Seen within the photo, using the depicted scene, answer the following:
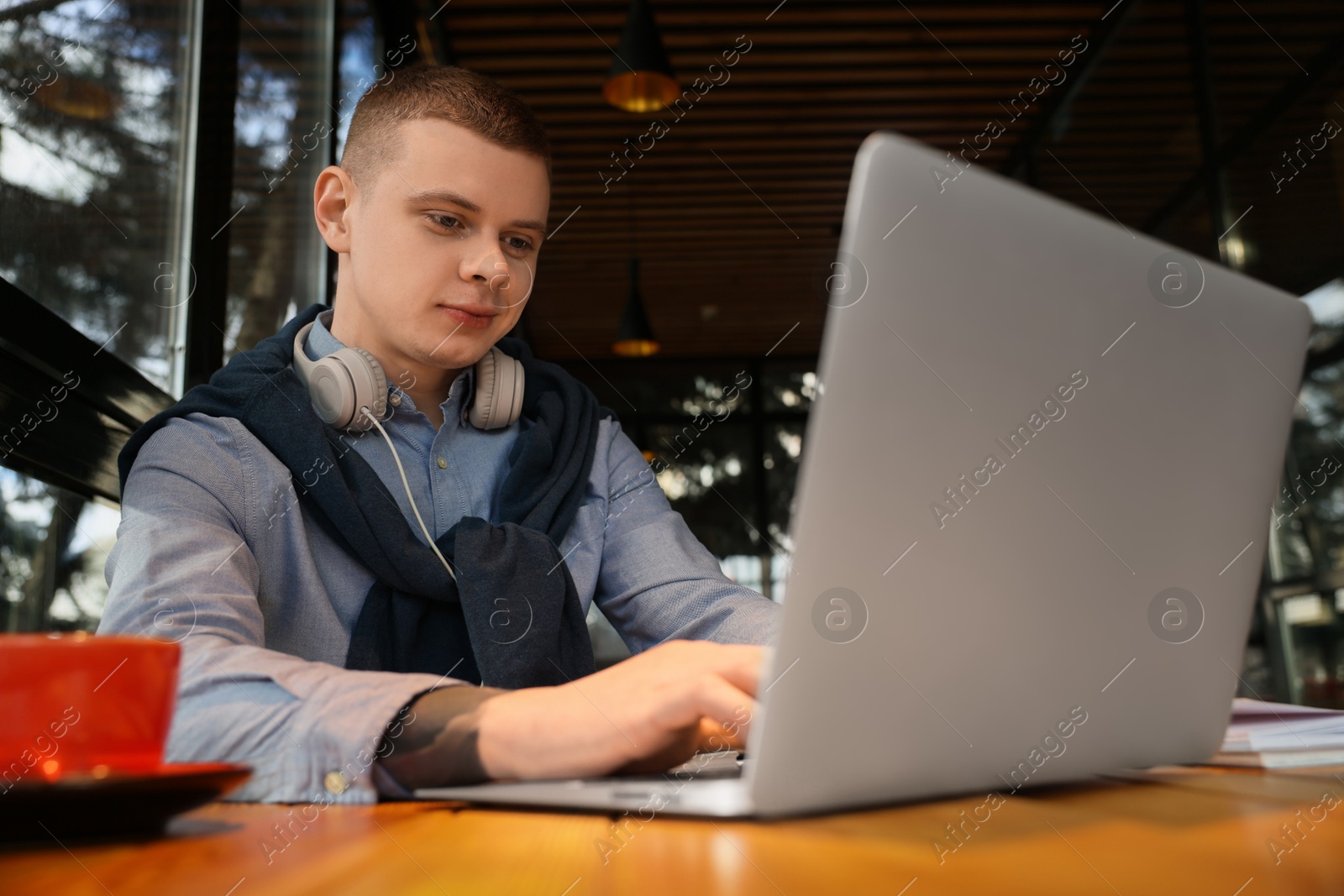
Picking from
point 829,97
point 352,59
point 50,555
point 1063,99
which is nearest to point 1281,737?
point 50,555

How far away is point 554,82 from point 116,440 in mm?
3797

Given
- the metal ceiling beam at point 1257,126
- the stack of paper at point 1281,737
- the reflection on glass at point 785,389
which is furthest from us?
the reflection on glass at point 785,389

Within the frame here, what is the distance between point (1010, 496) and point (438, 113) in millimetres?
1118

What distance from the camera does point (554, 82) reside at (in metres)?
4.96

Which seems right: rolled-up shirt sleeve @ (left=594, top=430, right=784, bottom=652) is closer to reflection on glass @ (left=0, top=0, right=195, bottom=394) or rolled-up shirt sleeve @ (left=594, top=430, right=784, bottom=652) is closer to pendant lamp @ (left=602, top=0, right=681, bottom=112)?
reflection on glass @ (left=0, top=0, right=195, bottom=394)

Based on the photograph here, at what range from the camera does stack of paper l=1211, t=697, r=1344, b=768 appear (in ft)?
2.58

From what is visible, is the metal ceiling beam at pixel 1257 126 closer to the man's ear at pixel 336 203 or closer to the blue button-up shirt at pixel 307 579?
the blue button-up shirt at pixel 307 579

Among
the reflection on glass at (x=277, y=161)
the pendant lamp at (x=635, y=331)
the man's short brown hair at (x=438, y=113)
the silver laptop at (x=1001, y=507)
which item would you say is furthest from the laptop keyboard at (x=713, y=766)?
the pendant lamp at (x=635, y=331)

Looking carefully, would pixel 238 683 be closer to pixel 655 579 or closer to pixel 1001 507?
pixel 1001 507

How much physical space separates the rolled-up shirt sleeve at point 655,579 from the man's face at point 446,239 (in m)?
0.37

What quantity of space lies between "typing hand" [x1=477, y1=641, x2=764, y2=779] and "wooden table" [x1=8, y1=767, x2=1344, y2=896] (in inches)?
2.9

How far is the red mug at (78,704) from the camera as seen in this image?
1.62 ft

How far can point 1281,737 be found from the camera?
87 centimetres

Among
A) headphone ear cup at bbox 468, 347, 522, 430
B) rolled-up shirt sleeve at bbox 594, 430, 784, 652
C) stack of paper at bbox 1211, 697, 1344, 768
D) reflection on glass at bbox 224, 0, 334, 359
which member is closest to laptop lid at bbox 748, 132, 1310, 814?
stack of paper at bbox 1211, 697, 1344, 768
